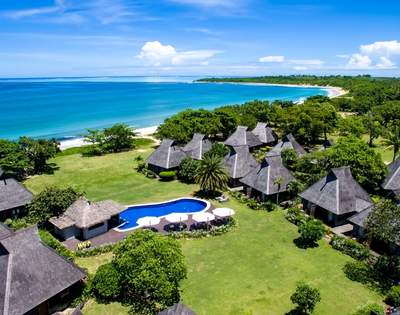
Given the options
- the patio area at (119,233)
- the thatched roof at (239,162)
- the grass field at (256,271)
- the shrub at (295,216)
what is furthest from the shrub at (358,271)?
the thatched roof at (239,162)

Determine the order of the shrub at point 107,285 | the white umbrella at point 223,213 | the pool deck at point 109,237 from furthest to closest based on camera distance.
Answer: the white umbrella at point 223,213, the pool deck at point 109,237, the shrub at point 107,285

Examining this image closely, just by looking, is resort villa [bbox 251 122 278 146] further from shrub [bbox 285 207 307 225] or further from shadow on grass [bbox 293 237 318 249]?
shadow on grass [bbox 293 237 318 249]

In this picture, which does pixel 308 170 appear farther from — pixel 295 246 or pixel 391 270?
pixel 391 270

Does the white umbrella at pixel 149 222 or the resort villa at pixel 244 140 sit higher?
the resort villa at pixel 244 140

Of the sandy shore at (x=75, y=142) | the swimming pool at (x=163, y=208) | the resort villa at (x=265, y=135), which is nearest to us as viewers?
the swimming pool at (x=163, y=208)

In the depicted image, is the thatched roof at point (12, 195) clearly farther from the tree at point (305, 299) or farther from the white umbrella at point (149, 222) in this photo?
the tree at point (305, 299)

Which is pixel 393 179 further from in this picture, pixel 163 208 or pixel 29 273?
pixel 29 273

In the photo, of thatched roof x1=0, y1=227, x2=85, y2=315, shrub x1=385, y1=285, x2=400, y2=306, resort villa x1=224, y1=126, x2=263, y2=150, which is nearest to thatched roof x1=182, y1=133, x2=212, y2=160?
resort villa x1=224, y1=126, x2=263, y2=150

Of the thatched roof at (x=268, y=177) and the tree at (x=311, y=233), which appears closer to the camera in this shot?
the tree at (x=311, y=233)

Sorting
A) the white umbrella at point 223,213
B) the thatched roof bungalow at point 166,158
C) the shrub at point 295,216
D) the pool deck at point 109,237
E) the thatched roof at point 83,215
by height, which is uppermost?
the thatched roof bungalow at point 166,158
